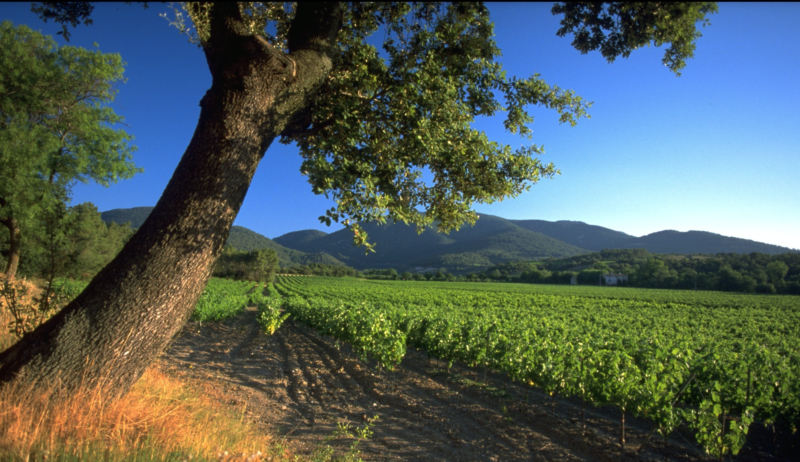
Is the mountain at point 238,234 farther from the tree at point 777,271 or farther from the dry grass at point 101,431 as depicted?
the dry grass at point 101,431

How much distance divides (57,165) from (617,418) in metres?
21.5

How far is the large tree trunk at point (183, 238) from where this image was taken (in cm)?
283

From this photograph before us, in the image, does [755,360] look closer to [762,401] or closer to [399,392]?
[762,401]

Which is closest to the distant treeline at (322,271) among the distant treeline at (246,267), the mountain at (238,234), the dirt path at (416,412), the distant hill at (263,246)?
the distant hill at (263,246)

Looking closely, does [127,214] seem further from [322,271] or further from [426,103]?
[426,103]

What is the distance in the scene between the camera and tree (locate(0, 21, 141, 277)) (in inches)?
510

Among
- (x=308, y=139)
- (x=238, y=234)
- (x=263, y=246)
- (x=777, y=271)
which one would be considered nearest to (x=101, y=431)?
(x=308, y=139)

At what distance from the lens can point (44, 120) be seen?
47.7ft

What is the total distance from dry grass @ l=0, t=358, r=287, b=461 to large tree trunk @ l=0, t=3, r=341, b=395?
160mm

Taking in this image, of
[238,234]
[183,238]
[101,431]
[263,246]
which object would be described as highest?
[238,234]

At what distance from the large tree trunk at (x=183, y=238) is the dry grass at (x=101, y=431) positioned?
0.16m

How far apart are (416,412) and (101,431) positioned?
17.4 ft

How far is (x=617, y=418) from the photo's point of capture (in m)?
7.30

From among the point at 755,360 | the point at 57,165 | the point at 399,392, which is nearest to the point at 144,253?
the point at 399,392
